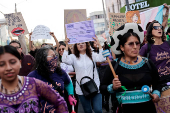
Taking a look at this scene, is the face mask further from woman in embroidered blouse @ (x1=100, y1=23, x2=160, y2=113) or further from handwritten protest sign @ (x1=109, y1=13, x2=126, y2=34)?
handwritten protest sign @ (x1=109, y1=13, x2=126, y2=34)

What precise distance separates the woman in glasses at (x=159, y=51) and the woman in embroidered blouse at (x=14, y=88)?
7.82 feet

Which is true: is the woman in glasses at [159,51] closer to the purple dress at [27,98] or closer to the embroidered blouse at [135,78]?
the embroidered blouse at [135,78]

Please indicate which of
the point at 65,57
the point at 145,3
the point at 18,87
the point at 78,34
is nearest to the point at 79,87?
the point at 65,57

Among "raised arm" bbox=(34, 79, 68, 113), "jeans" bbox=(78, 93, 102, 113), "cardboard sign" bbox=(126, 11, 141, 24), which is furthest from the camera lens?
"cardboard sign" bbox=(126, 11, 141, 24)

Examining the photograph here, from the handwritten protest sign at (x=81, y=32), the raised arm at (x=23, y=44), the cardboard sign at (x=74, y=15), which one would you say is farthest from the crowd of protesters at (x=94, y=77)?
the raised arm at (x=23, y=44)

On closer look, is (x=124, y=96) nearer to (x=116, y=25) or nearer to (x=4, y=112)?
(x=4, y=112)

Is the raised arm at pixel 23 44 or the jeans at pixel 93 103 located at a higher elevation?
the raised arm at pixel 23 44

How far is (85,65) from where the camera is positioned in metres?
4.71

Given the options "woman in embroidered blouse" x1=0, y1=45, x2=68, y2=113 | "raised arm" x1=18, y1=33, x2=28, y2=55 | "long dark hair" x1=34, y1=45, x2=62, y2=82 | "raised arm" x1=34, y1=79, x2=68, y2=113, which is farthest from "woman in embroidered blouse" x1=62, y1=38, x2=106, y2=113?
"raised arm" x1=18, y1=33, x2=28, y2=55

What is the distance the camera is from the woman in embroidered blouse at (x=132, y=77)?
9.17ft

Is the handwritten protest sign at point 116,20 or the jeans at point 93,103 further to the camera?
Answer: the handwritten protest sign at point 116,20

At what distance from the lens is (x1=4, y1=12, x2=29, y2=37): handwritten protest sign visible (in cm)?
783

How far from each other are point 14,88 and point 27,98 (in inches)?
6.1

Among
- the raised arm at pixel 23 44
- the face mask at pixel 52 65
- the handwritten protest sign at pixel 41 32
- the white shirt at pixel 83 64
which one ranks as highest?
the handwritten protest sign at pixel 41 32
